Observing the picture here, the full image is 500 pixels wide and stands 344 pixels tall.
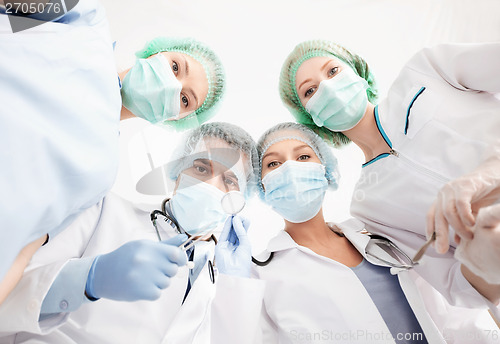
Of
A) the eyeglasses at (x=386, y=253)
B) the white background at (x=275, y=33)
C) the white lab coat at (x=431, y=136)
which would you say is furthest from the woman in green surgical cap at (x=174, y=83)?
the eyeglasses at (x=386, y=253)

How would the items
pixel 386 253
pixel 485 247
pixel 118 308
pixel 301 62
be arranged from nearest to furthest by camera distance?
pixel 485 247 < pixel 118 308 < pixel 386 253 < pixel 301 62

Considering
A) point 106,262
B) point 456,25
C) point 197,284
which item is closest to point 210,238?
point 197,284

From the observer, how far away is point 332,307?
116 cm

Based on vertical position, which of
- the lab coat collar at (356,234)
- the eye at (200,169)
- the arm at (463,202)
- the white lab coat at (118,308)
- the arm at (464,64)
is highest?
the arm at (464,64)

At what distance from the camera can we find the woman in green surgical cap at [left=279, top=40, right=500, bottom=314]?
3.67ft

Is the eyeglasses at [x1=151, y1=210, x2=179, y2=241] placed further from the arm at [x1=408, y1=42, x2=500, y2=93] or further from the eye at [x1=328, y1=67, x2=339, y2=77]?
the arm at [x1=408, y1=42, x2=500, y2=93]

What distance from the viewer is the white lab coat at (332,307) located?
1127mm

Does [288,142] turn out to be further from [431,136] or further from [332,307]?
[332,307]

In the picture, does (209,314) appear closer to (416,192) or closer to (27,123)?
(27,123)

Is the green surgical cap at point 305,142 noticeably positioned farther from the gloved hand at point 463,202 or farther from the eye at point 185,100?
the gloved hand at point 463,202

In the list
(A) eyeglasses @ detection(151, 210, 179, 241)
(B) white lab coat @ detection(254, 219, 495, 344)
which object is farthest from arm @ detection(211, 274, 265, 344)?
(A) eyeglasses @ detection(151, 210, 179, 241)

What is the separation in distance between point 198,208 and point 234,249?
0.18 meters

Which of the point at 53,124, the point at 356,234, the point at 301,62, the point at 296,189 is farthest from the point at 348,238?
the point at 53,124

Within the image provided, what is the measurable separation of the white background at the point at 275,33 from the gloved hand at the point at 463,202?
0.96 m
